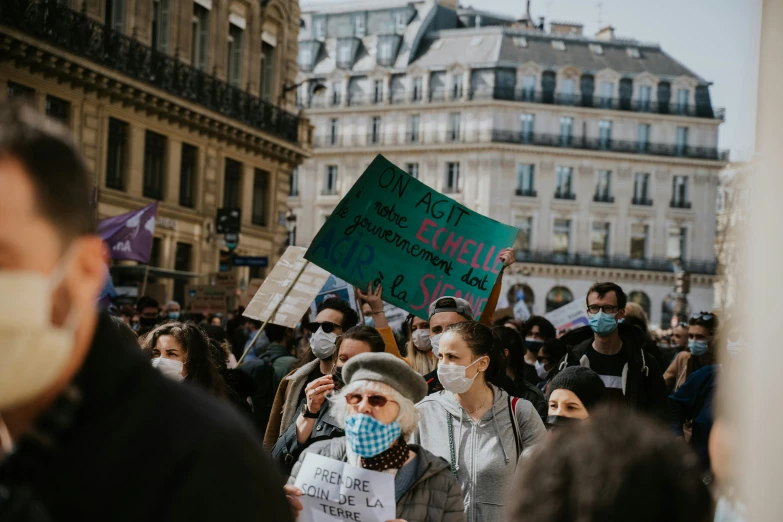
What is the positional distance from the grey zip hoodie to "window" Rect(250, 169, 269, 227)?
28272 millimetres

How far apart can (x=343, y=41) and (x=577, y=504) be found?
73256 millimetres

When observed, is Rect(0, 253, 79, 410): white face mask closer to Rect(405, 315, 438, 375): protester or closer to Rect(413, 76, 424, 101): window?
Rect(405, 315, 438, 375): protester

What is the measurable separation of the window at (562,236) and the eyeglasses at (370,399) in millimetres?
65153

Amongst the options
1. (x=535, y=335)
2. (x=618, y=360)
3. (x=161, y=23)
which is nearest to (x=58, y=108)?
(x=161, y=23)

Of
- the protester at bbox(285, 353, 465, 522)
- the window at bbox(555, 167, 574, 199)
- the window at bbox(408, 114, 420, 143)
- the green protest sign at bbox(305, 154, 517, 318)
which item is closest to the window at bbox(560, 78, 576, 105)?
the window at bbox(555, 167, 574, 199)

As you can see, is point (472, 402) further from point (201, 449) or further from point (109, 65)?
point (109, 65)

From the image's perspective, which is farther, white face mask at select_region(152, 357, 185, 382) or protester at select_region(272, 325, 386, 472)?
white face mask at select_region(152, 357, 185, 382)

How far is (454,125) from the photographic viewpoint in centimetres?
6825

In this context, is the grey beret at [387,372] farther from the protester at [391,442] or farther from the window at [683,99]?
the window at [683,99]

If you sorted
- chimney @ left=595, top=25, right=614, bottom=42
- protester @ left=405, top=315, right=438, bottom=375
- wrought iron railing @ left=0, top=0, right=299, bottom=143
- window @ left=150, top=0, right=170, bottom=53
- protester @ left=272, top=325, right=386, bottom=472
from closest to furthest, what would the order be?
protester @ left=272, top=325, right=386, bottom=472 → protester @ left=405, top=315, right=438, bottom=375 → wrought iron railing @ left=0, top=0, right=299, bottom=143 → window @ left=150, top=0, right=170, bottom=53 → chimney @ left=595, top=25, right=614, bottom=42

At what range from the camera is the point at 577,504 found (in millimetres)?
2084

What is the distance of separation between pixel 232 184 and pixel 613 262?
41.0 metres

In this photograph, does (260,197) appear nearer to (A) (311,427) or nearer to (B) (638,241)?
(A) (311,427)

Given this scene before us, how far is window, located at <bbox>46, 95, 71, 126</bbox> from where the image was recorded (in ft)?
76.9
